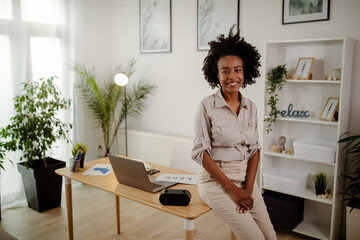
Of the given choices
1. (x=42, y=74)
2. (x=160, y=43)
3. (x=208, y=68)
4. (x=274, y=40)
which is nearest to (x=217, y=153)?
(x=208, y=68)

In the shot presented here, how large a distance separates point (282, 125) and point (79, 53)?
8.69ft

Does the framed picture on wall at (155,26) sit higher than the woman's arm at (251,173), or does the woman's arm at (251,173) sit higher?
the framed picture on wall at (155,26)

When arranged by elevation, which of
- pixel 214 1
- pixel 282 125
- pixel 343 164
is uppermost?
pixel 214 1

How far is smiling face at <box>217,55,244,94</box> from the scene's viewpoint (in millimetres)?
2102

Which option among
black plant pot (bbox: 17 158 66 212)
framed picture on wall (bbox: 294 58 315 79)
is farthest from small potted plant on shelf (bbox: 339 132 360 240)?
black plant pot (bbox: 17 158 66 212)

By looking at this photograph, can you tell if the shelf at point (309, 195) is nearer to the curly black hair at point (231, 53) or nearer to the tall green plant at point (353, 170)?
the tall green plant at point (353, 170)

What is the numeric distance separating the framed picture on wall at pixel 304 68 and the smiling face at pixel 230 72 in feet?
3.68

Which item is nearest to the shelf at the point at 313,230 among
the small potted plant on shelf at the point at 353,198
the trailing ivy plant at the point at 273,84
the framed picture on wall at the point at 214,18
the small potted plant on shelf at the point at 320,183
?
the small potted plant on shelf at the point at 353,198

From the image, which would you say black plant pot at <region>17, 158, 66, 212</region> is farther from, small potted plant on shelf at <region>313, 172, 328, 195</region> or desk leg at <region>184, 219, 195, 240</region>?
small potted plant on shelf at <region>313, 172, 328, 195</region>

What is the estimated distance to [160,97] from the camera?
4363mm

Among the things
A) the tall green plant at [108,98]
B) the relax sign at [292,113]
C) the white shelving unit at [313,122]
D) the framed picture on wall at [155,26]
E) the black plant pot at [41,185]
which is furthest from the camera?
the tall green plant at [108,98]

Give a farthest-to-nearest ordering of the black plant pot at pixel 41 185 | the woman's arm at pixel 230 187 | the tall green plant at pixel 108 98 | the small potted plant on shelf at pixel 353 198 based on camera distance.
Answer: the tall green plant at pixel 108 98
the black plant pot at pixel 41 185
the small potted plant on shelf at pixel 353 198
the woman's arm at pixel 230 187

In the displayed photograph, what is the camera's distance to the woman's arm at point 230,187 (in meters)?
1.98

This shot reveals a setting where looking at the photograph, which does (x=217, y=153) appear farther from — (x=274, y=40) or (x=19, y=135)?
(x=19, y=135)
